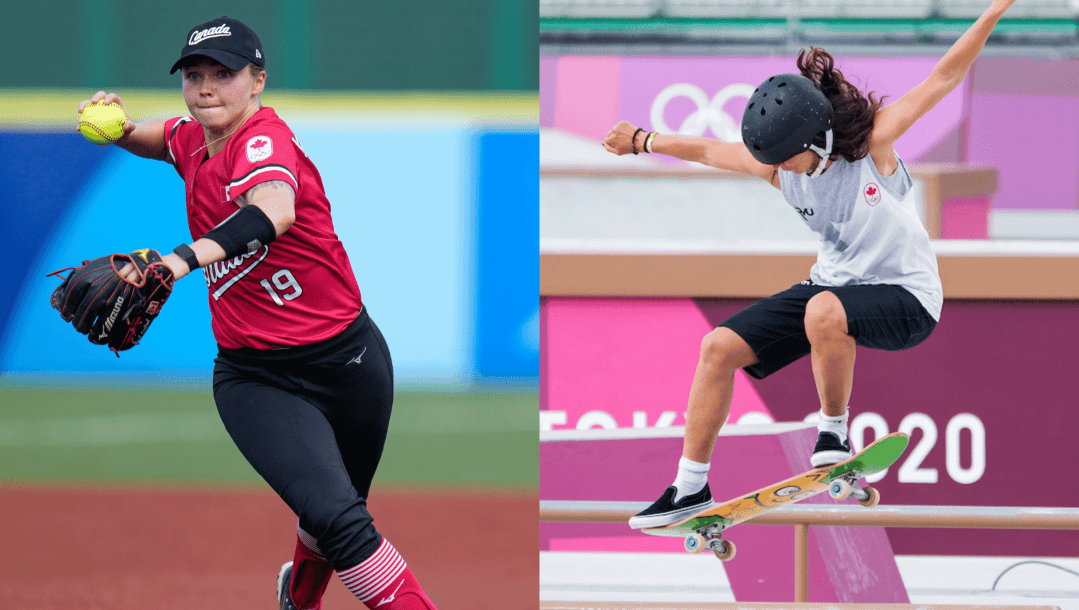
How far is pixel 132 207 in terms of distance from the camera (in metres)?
3.38

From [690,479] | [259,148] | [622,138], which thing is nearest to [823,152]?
[622,138]

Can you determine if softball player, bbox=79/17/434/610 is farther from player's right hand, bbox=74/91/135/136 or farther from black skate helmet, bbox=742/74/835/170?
black skate helmet, bbox=742/74/835/170

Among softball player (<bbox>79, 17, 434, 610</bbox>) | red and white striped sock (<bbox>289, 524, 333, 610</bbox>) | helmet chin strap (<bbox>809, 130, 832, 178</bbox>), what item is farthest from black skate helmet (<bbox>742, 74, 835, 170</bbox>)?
red and white striped sock (<bbox>289, 524, 333, 610</bbox>)

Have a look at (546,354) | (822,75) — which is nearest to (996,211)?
(546,354)

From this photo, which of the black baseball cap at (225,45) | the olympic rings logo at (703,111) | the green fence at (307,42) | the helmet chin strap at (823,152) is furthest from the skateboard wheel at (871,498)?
the olympic rings logo at (703,111)

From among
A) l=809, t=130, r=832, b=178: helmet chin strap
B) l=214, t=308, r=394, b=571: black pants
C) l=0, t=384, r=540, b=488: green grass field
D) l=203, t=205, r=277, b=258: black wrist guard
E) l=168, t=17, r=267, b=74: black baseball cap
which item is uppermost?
l=168, t=17, r=267, b=74: black baseball cap

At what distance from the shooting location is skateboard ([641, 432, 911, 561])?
11.0ft

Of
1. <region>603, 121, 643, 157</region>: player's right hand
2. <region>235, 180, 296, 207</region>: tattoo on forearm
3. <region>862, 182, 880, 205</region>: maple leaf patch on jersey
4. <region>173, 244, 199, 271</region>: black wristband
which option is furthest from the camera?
<region>603, 121, 643, 157</region>: player's right hand

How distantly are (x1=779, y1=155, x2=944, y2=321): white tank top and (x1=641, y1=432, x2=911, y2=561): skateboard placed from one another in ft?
1.63

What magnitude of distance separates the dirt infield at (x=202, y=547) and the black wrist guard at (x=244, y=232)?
127cm

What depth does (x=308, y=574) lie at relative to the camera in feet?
10.7

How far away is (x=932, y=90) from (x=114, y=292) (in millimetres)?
2265

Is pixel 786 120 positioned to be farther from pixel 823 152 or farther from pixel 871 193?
pixel 871 193

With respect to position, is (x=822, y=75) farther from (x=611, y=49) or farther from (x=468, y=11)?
(x=611, y=49)
